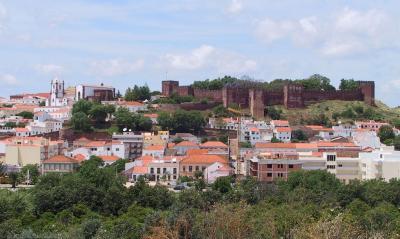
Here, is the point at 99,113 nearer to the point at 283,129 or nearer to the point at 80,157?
the point at 80,157

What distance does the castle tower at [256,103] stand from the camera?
61.9m

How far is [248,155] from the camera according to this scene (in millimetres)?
44719

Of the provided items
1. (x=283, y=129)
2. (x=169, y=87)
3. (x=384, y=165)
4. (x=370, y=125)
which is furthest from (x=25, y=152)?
(x=370, y=125)

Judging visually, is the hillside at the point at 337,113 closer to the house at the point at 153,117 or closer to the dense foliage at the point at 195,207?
the house at the point at 153,117

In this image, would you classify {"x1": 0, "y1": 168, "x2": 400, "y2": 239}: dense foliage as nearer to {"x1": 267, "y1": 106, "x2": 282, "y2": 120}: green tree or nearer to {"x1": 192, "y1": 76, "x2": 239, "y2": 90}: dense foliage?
{"x1": 267, "y1": 106, "x2": 282, "y2": 120}: green tree

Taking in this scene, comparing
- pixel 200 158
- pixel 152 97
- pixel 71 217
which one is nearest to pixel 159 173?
pixel 200 158

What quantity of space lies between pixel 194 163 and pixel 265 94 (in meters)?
22.1

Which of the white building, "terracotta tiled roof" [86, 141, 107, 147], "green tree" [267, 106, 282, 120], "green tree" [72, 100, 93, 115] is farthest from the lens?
"green tree" [267, 106, 282, 120]

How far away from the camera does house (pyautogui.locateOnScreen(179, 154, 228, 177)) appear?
43188 mm

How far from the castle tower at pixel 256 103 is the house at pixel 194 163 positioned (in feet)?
60.7

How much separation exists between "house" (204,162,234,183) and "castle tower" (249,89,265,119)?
63.9 ft

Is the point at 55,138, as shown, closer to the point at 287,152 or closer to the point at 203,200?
the point at 287,152

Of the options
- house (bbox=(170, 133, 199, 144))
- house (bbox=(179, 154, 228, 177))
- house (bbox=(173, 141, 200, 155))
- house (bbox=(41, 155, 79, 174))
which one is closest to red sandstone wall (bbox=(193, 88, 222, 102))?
house (bbox=(170, 133, 199, 144))

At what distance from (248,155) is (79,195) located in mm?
14026
